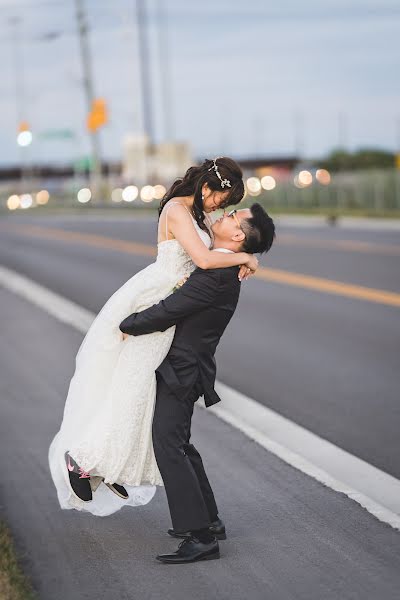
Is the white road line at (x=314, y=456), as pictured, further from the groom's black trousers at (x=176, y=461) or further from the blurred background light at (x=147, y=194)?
the blurred background light at (x=147, y=194)

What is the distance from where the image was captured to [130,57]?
65.5 m

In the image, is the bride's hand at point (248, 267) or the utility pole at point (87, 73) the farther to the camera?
the utility pole at point (87, 73)

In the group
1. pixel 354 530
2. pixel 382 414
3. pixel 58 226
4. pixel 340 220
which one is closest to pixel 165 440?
pixel 354 530

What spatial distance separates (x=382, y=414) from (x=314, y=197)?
46.5 metres

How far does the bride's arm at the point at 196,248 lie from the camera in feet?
19.4

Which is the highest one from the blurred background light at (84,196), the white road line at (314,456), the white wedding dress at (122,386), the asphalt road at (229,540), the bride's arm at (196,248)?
the bride's arm at (196,248)

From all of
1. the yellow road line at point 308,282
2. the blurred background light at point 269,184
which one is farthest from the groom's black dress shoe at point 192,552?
the blurred background light at point 269,184

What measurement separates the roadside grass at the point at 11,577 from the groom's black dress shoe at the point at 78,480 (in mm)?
414

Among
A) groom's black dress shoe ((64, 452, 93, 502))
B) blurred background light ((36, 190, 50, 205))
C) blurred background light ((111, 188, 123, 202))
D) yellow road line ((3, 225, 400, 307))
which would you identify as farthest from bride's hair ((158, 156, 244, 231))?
blurred background light ((36, 190, 50, 205))

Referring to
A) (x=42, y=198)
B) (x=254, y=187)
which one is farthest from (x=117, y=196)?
(x=42, y=198)

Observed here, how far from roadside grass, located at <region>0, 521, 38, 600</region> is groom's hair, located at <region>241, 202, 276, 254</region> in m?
1.79

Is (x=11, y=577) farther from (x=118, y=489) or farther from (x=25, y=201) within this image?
(x=25, y=201)

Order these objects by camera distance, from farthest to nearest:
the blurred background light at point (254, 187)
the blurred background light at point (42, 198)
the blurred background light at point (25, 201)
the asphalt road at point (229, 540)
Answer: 1. the blurred background light at point (42, 198)
2. the blurred background light at point (25, 201)
3. the blurred background light at point (254, 187)
4. the asphalt road at point (229, 540)

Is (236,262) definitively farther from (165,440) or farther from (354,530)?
(354,530)
